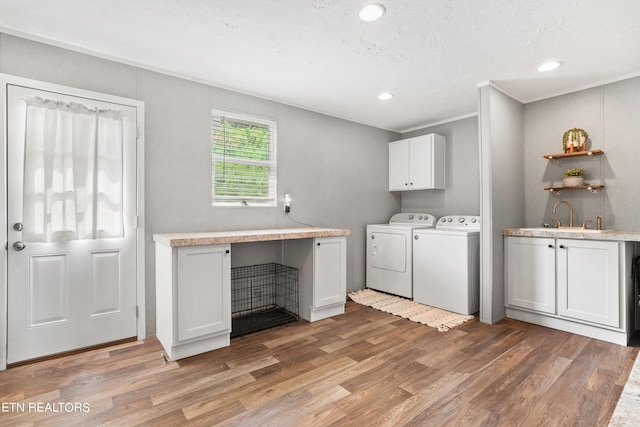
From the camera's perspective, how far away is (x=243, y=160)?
3.44 meters

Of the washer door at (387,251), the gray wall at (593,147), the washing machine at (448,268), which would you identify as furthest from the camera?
the washer door at (387,251)

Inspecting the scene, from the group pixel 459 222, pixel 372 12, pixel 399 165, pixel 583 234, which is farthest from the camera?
pixel 399 165

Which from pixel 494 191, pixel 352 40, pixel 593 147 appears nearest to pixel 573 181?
pixel 593 147

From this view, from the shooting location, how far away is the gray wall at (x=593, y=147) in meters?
3.00

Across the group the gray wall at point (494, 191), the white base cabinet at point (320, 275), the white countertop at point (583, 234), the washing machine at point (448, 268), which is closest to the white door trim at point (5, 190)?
the white base cabinet at point (320, 275)

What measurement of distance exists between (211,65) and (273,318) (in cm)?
250

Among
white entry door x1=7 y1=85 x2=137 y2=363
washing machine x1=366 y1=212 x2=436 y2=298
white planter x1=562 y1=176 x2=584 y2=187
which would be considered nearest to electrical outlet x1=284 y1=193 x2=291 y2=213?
washing machine x1=366 y1=212 x2=436 y2=298

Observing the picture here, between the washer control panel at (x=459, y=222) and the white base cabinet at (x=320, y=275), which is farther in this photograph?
the washer control panel at (x=459, y=222)

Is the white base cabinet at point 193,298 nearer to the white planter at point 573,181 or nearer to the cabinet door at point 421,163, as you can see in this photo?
the cabinet door at point 421,163

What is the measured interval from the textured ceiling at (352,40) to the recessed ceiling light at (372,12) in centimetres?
5

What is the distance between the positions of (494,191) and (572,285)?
1076 mm

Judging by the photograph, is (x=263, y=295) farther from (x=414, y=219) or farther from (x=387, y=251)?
(x=414, y=219)

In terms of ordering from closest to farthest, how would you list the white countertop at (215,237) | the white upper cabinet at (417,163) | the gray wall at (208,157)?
the white countertop at (215,237) < the gray wall at (208,157) < the white upper cabinet at (417,163)

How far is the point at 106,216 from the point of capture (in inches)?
102
